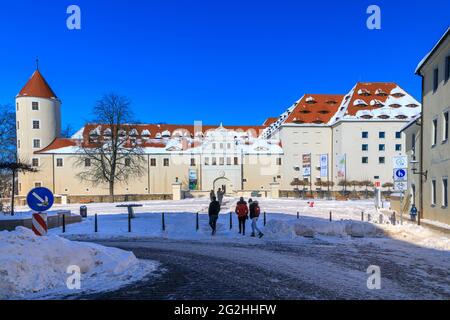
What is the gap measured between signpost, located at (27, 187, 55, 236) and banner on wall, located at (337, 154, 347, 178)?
51.9 metres

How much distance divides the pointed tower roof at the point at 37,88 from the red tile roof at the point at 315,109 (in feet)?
135

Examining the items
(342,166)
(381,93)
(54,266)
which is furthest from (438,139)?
(381,93)

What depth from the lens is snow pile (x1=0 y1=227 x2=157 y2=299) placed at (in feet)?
21.5

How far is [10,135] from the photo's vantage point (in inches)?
1984

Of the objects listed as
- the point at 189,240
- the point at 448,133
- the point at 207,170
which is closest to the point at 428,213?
the point at 448,133

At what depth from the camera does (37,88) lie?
191 ft

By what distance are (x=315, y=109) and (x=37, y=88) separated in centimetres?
4902

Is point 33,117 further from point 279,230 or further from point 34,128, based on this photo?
point 279,230

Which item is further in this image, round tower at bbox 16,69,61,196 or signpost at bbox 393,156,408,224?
round tower at bbox 16,69,61,196

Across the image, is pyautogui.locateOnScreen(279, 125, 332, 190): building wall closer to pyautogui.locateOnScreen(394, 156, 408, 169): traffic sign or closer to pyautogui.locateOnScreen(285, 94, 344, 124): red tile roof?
pyautogui.locateOnScreen(285, 94, 344, 124): red tile roof

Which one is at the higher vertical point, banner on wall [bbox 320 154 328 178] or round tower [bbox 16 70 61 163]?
round tower [bbox 16 70 61 163]

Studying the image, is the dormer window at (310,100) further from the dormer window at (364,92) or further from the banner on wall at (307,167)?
the banner on wall at (307,167)

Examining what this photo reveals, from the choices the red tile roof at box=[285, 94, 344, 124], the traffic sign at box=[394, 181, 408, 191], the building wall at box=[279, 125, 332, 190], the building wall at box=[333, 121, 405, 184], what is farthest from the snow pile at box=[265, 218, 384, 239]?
the red tile roof at box=[285, 94, 344, 124]
